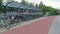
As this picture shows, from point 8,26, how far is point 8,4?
8.73 m

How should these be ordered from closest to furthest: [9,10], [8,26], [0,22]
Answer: [0,22], [8,26], [9,10]

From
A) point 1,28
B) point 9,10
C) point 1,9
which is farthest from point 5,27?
point 9,10

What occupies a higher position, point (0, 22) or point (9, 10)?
point (0, 22)

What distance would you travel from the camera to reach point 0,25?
66.6 ft

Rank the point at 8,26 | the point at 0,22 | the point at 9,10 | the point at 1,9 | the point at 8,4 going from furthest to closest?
the point at 9,10, the point at 1,9, the point at 8,4, the point at 8,26, the point at 0,22

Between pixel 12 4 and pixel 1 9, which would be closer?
pixel 12 4

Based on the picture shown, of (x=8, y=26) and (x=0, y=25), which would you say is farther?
(x=8, y=26)

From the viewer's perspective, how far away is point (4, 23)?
21.0 meters

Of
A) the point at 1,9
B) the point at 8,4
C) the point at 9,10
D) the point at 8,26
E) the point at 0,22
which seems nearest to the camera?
the point at 0,22

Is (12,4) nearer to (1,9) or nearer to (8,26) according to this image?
(1,9)

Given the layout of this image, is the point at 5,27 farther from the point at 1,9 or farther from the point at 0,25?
the point at 1,9

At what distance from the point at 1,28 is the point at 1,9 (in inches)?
648

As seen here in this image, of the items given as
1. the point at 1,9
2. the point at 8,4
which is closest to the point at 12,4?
the point at 8,4

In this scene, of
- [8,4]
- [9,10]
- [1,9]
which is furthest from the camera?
[9,10]
